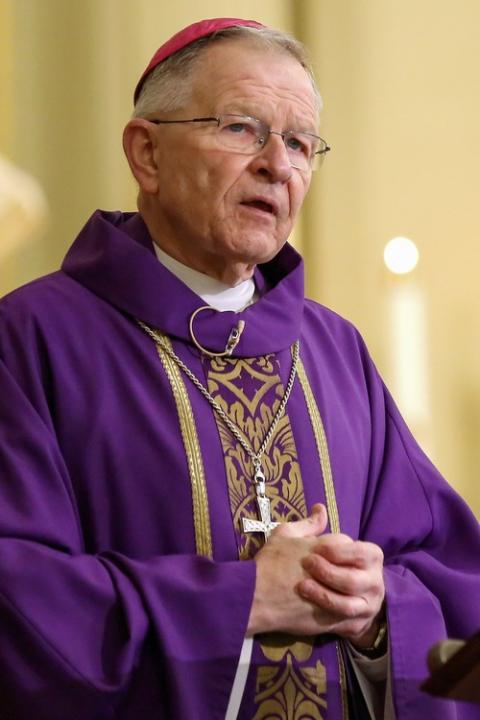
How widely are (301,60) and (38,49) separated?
5.16 feet

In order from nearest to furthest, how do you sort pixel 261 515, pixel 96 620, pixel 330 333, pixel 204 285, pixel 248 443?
pixel 96 620 < pixel 261 515 < pixel 248 443 < pixel 204 285 < pixel 330 333

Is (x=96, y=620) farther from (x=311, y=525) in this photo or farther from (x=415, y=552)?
(x=415, y=552)

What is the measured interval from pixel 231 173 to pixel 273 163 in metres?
0.10

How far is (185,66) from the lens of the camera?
11.0 ft

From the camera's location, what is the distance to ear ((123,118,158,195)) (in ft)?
11.0

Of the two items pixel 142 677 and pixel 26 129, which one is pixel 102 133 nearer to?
pixel 26 129

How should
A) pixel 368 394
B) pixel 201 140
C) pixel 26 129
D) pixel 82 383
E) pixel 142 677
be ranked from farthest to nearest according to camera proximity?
1. pixel 26 129
2. pixel 368 394
3. pixel 201 140
4. pixel 82 383
5. pixel 142 677

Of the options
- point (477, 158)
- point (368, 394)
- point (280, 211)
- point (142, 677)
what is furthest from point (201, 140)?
point (477, 158)

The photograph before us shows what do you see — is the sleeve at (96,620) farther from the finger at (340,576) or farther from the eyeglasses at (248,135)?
the eyeglasses at (248,135)

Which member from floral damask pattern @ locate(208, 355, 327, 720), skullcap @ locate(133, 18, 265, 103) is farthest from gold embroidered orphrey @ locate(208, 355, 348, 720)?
skullcap @ locate(133, 18, 265, 103)

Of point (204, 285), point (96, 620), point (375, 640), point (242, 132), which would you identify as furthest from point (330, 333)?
point (96, 620)

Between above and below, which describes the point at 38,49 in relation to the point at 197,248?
above

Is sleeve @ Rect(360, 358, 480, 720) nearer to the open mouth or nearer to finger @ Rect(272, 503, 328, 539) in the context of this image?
finger @ Rect(272, 503, 328, 539)

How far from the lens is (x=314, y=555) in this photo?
2.79 m
